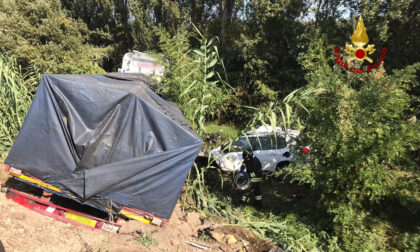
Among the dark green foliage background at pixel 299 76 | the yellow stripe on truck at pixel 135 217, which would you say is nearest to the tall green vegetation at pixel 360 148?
the dark green foliage background at pixel 299 76

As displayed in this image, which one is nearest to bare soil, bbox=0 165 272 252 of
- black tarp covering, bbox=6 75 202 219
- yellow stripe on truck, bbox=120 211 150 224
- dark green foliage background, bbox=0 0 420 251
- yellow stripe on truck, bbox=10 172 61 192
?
yellow stripe on truck, bbox=120 211 150 224

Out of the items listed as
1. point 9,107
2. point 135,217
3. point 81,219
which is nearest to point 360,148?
point 135,217

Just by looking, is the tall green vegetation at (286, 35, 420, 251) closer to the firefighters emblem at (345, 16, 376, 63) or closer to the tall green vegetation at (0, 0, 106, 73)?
the firefighters emblem at (345, 16, 376, 63)

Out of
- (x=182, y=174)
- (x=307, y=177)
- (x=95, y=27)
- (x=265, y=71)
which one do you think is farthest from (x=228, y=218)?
(x=95, y=27)

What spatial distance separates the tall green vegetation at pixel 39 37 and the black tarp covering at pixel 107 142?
5712 mm

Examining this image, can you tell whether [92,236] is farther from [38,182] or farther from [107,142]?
[107,142]

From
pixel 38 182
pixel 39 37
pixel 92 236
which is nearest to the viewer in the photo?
pixel 92 236

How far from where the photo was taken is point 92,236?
3662 millimetres

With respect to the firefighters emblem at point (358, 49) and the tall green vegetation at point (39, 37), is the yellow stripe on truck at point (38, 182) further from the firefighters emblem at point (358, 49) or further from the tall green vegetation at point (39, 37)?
the tall green vegetation at point (39, 37)

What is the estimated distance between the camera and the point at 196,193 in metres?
4.89

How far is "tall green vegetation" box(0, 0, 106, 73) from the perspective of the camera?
30.6ft

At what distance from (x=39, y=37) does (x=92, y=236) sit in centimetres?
918

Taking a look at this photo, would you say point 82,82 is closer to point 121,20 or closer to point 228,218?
point 228,218

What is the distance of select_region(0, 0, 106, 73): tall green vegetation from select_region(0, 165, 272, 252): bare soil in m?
6.44
